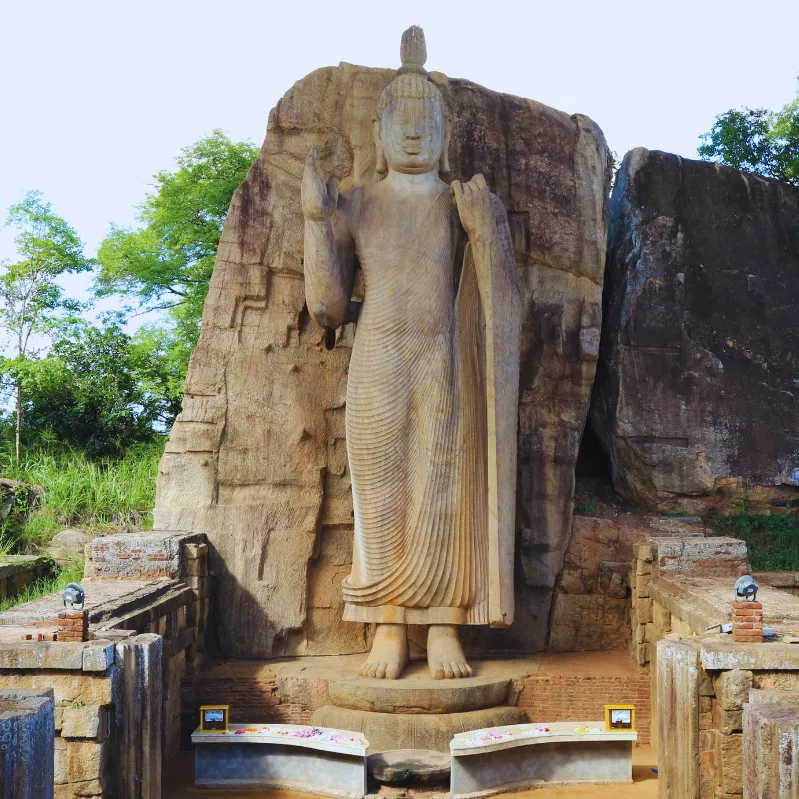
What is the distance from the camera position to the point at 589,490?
9.34 metres

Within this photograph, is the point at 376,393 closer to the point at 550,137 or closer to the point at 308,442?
the point at 308,442

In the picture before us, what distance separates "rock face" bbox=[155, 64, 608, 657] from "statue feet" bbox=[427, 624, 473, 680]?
3.47 ft

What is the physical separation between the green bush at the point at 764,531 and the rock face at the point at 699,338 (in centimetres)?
13

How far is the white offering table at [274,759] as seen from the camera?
243 inches

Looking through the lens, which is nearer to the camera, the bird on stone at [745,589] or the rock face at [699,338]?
the bird on stone at [745,589]

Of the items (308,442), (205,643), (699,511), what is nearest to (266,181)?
(308,442)

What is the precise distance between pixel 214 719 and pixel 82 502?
5379mm

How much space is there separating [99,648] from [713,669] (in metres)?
2.75

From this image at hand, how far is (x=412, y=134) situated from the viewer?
291 inches

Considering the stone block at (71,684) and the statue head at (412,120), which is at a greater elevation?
the statue head at (412,120)

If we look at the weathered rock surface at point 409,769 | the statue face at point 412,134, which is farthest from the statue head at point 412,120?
the weathered rock surface at point 409,769

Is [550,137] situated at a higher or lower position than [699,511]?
higher

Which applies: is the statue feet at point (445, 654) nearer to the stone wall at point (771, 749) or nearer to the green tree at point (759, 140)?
the stone wall at point (771, 749)

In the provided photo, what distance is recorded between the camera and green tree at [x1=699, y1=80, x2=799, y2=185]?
10789 millimetres
